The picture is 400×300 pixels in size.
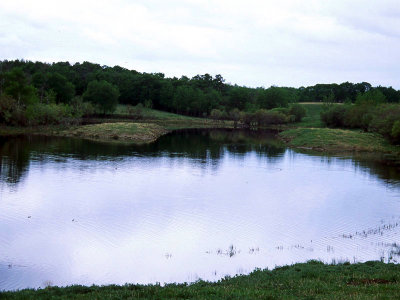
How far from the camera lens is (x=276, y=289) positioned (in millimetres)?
16547

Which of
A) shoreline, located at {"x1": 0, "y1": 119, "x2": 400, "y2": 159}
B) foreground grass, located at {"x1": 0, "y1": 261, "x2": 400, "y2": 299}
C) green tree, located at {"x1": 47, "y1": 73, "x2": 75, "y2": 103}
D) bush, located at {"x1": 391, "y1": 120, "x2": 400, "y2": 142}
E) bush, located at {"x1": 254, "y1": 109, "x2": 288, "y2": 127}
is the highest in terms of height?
green tree, located at {"x1": 47, "y1": 73, "x2": 75, "y2": 103}

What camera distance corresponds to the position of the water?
2394 centimetres

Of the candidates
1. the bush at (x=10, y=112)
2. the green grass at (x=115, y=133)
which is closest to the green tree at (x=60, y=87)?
the bush at (x=10, y=112)

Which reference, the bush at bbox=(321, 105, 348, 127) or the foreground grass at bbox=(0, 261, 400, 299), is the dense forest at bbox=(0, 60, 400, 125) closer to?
the bush at bbox=(321, 105, 348, 127)

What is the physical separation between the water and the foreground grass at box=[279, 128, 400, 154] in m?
28.4

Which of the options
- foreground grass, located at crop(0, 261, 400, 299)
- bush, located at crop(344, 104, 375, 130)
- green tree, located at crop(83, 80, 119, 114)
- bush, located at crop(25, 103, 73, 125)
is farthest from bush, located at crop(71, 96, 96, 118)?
foreground grass, located at crop(0, 261, 400, 299)

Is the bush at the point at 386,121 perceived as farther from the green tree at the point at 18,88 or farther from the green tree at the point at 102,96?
the green tree at the point at 102,96

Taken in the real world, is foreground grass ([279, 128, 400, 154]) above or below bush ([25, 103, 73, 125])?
below

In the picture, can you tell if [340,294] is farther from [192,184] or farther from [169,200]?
[192,184]

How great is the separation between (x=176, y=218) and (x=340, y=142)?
229 feet

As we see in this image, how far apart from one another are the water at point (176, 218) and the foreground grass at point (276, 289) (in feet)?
13.1

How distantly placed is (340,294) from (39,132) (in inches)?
3815

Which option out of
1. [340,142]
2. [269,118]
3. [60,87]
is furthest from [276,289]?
[269,118]

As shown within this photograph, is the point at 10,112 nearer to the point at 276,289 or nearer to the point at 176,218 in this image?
the point at 176,218
